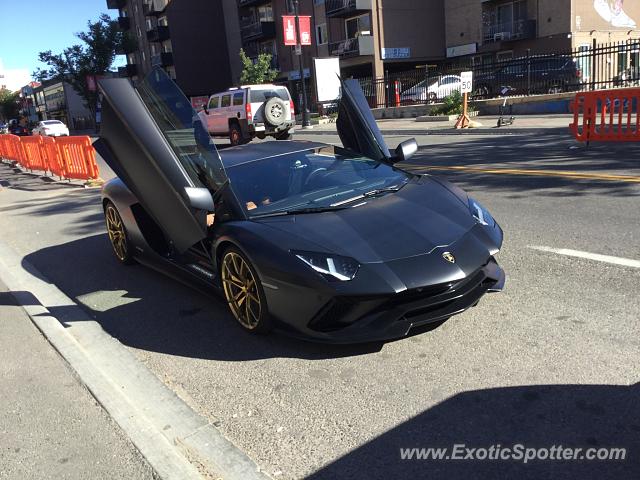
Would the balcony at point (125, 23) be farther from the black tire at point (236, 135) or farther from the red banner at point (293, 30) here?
the black tire at point (236, 135)

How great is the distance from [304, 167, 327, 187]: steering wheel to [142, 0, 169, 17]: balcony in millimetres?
57234

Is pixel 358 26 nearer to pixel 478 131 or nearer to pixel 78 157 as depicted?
pixel 478 131

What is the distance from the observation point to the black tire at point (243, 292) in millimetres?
3768

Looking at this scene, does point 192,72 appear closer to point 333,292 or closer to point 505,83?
point 505,83

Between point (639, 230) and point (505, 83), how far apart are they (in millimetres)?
19959

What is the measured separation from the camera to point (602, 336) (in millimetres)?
3500

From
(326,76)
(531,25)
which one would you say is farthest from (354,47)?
(531,25)

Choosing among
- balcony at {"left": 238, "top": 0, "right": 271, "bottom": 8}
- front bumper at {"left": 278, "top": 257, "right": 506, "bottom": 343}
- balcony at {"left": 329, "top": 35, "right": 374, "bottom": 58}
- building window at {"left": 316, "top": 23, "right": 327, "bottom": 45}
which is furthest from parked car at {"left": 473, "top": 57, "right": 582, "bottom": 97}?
balcony at {"left": 238, "top": 0, "right": 271, "bottom": 8}

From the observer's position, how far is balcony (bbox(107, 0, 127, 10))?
2628 inches

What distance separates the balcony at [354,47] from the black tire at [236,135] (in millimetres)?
19079

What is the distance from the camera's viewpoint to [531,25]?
33.4 metres

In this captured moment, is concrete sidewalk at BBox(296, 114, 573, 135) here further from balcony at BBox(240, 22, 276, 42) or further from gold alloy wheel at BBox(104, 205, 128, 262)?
balcony at BBox(240, 22, 276, 42)

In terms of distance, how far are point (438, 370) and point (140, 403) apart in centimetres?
175

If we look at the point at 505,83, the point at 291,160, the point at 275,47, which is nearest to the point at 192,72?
the point at 275,47
